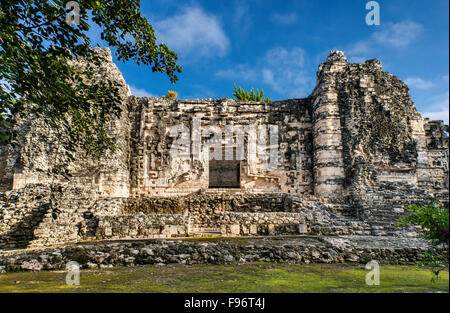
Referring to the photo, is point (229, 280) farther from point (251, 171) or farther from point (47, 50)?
point (251, 171)

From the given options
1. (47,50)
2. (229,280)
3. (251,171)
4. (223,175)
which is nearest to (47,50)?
(47,50)

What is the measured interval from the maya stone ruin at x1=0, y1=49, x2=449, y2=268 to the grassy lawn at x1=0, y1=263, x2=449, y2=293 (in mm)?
3574

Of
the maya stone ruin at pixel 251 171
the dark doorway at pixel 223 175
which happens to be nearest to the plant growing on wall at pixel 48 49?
the maya stone ruin at pixel 251 171

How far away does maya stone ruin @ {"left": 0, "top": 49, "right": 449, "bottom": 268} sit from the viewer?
8391 mm

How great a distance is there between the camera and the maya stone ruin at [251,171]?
27.5 feet

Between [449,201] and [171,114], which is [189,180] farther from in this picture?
[449,201]

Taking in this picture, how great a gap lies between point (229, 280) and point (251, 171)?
10.2m

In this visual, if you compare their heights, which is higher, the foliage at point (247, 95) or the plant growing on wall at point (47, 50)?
the foliage at point (247, 95)

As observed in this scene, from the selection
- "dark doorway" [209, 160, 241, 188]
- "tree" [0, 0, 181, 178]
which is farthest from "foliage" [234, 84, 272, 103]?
"tree" [0, 0, 181, 178]

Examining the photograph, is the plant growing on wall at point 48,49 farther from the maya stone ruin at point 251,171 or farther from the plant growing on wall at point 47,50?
→ the maya stone ruin at point 251,171

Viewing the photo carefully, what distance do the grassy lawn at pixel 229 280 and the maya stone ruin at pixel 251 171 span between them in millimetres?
3574

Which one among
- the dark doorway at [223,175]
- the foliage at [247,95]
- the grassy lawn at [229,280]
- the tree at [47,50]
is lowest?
the grassy lawn at [229,280]

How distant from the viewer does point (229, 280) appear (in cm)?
347

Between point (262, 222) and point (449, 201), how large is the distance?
6.46 meters
